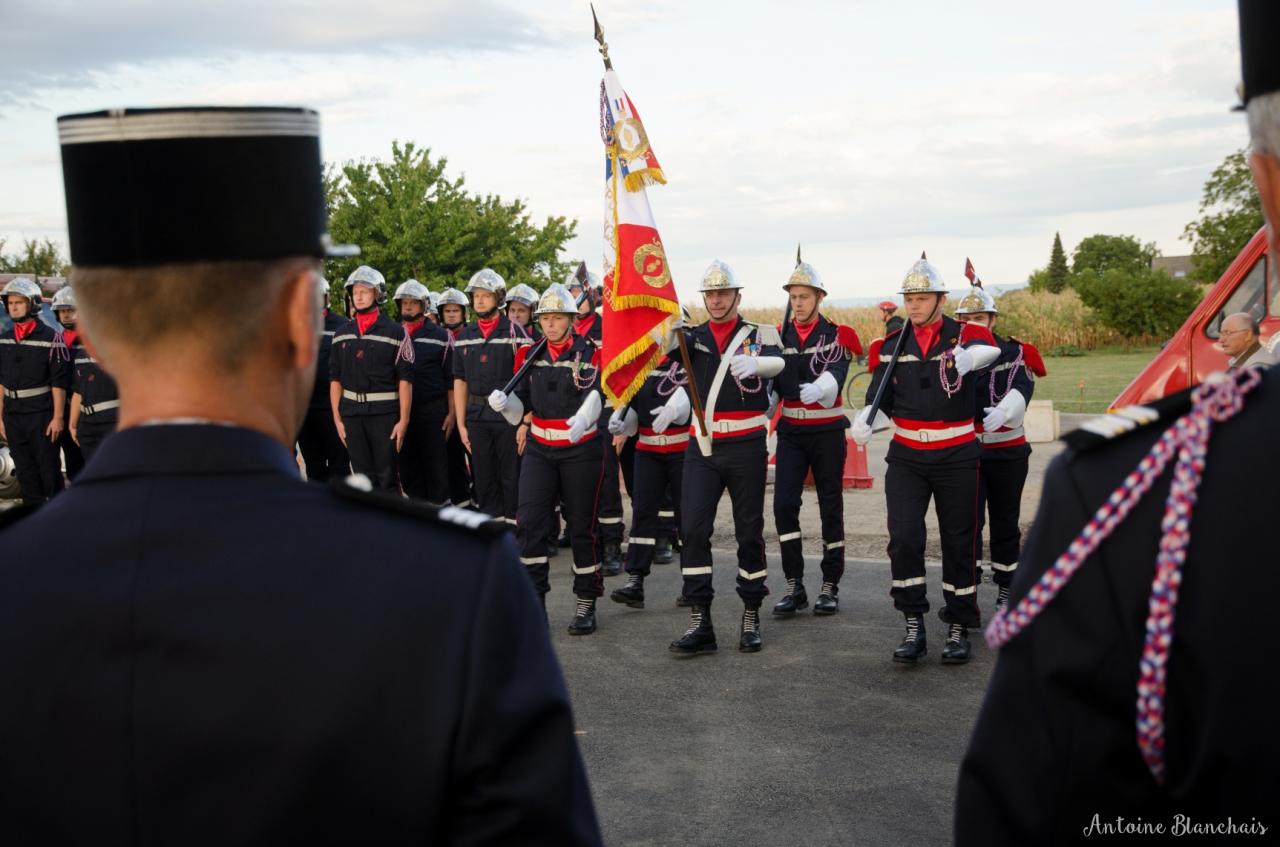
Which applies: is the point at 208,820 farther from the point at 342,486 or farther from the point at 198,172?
the point at 198,172

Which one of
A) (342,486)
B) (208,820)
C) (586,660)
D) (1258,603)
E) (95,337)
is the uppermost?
(95,337)

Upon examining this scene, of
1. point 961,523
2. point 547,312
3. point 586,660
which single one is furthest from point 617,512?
point 961,523

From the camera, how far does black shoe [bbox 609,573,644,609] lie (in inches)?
351

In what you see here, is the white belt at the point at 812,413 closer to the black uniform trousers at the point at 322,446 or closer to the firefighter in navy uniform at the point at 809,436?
the firefighter in navy uniform at the point at 809,436

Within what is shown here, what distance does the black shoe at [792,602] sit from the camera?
28.0 ft

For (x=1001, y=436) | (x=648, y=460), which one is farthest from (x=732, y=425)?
(x=1001, y=436)

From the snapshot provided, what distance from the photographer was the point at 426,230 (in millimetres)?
24719

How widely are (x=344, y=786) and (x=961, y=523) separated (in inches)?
255

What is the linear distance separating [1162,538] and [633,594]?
25.1 ft

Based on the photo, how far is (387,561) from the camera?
1.42m

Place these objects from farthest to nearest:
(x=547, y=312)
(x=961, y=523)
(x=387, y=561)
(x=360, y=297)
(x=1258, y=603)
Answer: (x=360, y=297), (x=547, y=312), (x=961, y=523), (x=387, y=561), (x=1258, y=603)

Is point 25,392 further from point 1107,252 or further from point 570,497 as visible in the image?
point 1107,252

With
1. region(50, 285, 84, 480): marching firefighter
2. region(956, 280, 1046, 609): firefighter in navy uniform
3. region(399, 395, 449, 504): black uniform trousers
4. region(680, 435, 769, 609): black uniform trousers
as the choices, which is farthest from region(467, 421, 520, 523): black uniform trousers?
region(50, 285, 84, 480): marching firefighter

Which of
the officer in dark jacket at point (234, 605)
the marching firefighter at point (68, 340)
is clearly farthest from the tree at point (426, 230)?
the officer in dark jacket at point (234, 605)
